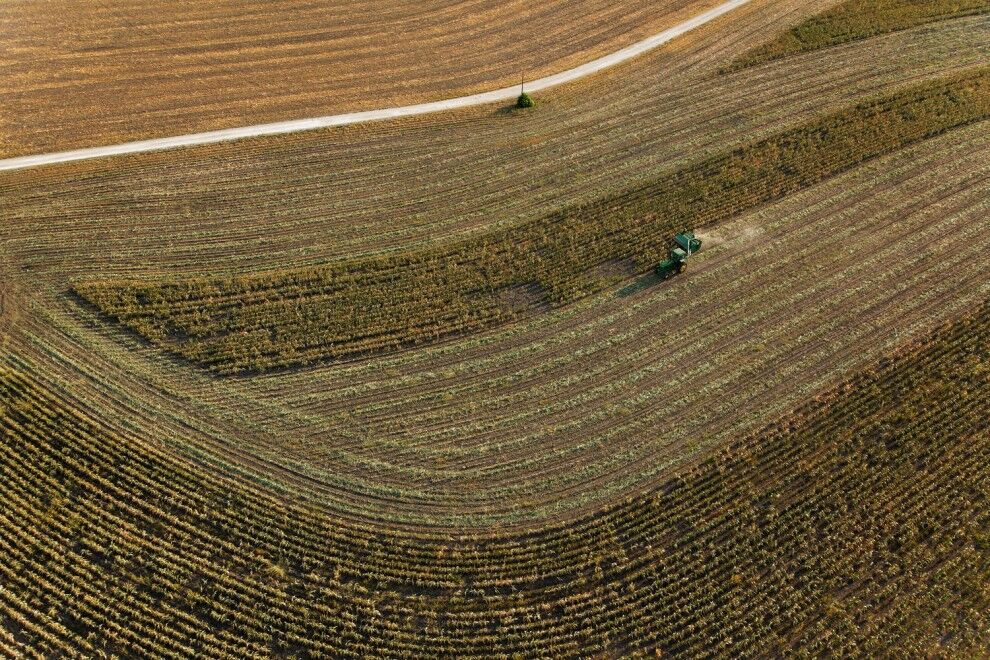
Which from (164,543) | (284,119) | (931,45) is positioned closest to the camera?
(164,543)

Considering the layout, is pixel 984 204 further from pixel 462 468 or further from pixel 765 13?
pixel 462 468

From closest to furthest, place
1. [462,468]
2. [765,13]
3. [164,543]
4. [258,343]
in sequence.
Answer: [164,543], [462,468], [258,343], [765,13]

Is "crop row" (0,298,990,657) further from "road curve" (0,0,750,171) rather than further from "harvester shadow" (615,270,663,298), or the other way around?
"road curve" (0,0,750,171)

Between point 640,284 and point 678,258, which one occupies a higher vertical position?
point 678,258

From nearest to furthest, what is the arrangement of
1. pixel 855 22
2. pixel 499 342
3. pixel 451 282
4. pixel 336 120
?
pixel 499 342 → pixel 451 282 → pixel 336 120 → pixel 855 22

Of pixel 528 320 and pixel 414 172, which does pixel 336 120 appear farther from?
pixel 528 320

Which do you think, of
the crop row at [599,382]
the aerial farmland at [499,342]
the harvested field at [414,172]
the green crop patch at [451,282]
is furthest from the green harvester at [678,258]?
the harvested field at [414,172]

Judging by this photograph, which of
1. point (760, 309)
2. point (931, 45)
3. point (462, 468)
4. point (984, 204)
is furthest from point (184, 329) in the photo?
point (931, 45)

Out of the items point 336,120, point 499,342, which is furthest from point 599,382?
point 336,120
